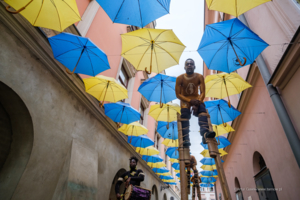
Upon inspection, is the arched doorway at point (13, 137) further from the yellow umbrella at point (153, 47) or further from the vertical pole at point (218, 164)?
the vertical pole at point (218, 164)

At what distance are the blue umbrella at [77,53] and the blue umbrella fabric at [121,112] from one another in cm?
195

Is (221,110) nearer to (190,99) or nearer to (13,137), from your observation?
(190,99)

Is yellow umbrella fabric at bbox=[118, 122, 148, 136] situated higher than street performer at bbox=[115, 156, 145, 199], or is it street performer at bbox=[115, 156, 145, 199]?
yellow umbrella fabric at bbox=[118, 122, 148, 136]

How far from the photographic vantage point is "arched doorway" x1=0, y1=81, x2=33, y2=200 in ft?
12.5

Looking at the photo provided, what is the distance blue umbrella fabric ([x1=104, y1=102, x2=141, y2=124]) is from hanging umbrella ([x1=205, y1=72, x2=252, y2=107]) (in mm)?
3433

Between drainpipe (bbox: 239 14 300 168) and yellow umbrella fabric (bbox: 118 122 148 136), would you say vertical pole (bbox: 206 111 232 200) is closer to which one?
drainpipe (bbox: 239 14 300 168)

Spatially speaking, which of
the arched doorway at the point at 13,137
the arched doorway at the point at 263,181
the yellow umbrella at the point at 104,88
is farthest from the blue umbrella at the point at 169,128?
the arched doorway at the point at 13,137

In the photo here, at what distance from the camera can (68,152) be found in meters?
5.07

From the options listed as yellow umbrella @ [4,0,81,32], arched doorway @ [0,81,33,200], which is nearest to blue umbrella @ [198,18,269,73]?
yellow umbrella @ [4,0,81,32]

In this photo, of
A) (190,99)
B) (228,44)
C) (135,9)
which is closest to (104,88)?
(135,9)

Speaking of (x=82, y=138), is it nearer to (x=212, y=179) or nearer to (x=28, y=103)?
(x=28, y=103)

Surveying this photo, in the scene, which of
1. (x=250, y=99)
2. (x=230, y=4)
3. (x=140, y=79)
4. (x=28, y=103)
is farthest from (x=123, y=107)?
(x=140, y=79)

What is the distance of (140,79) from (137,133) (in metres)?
6.64

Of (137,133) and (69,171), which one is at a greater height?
(137,133)
